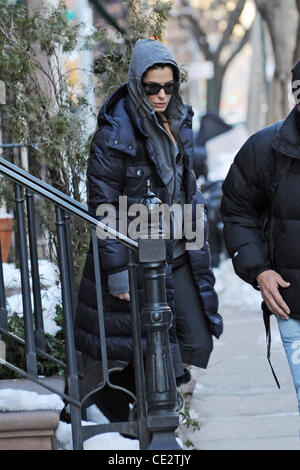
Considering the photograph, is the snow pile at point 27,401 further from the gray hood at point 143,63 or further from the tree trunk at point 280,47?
the tree trunk at point 280,47

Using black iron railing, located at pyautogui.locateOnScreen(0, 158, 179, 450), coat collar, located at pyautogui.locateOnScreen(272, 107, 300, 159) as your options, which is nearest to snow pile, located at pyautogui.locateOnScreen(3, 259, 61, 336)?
black iron railing, located at pyautogui.locateOnScreen(0, 158, 179, 450)

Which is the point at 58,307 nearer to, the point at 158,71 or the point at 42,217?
the point at 42,217

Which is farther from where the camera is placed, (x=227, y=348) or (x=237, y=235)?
(x=227, y=348)

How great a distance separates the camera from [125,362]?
4.35m

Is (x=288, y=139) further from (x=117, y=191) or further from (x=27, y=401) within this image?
(x=27, y=401)

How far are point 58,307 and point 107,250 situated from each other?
148 cm

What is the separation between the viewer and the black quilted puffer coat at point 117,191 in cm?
427

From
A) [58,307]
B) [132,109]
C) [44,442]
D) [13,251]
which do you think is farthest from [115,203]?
[13,251]

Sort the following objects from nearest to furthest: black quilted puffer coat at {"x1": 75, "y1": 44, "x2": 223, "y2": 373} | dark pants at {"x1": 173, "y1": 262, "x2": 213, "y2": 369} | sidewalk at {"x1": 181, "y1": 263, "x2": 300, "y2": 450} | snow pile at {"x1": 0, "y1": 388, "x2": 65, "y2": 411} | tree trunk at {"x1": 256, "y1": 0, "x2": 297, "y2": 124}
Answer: snow pile at {"x1": 0, "y1": 388, "x2": 65, "y2": 411}, black quilted puffer coat at {"x1": 75, "y1": 44, "x2": 223, "y2": 373}, dark pants at {"x1": 173, "y1": 262, "x2": 213, "y2": 369}, sidewalk at {"x1": 181, "y1": 263, "x2": 300, "y2": 450}, tree trunk at {"x1": 256, "y1": 0, "x2": 297, "y2": 124}

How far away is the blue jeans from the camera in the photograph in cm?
382

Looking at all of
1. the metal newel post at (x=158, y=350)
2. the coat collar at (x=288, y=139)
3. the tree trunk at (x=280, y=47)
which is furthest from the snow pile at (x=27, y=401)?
the tree trunk at (x=280, y=47)

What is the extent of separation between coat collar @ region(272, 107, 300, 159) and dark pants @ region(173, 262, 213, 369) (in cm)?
90
